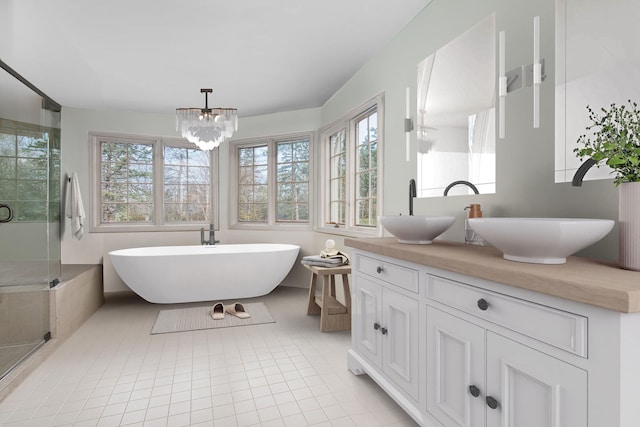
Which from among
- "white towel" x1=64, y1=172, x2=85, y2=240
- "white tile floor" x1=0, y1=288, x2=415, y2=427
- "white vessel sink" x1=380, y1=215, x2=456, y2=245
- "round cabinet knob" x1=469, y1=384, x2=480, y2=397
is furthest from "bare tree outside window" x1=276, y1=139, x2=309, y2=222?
"round cabinet knob" x1=469, y1=384, x2=480, y2=397

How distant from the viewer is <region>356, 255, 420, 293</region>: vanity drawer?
1.71 metres

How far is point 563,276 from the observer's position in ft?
3.30

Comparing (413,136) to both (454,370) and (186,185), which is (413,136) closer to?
(454,370)

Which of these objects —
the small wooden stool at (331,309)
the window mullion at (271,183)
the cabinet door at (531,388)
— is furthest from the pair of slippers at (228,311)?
the cabinet door at (531,388)

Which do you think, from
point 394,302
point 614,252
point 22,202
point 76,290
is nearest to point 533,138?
point 614,252

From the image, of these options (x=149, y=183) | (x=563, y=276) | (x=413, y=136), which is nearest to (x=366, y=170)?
(x=413, y=136)

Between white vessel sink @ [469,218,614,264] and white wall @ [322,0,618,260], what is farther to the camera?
white wall @ [322,0,618,260]

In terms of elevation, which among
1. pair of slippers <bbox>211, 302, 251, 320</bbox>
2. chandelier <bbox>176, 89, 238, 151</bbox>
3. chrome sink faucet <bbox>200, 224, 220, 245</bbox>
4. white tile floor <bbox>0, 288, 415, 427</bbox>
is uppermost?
chandelier <bbox>176, 89, 238, 151</bbox>

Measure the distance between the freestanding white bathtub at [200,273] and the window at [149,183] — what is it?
0.82 meters

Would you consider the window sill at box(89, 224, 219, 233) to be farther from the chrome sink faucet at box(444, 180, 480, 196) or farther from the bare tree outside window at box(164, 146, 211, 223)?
the chrome sink faucet at box(444, 180, 480, 196)

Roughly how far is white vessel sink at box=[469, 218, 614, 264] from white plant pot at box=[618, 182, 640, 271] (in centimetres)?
4

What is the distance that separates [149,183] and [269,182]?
1620mm

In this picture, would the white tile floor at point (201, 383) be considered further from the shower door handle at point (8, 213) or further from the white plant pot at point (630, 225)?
the white plant pot at point (630, 225)

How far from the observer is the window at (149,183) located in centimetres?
478
